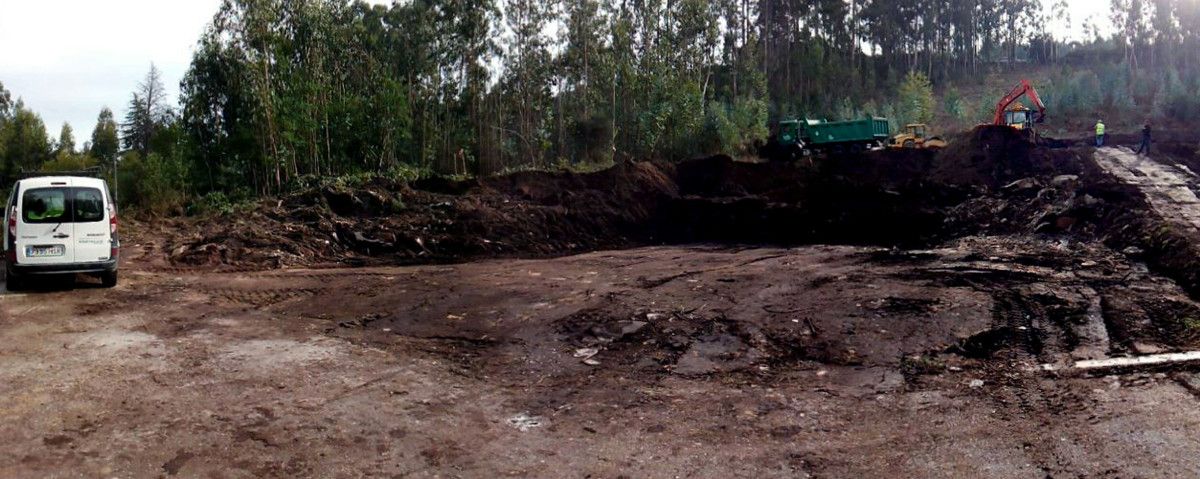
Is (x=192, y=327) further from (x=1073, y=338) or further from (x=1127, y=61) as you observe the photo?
(x=1127, y=61)

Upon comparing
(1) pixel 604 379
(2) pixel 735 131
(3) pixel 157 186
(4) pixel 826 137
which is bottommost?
(1) pixel 604 379

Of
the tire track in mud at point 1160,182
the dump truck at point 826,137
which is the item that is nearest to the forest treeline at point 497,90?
the dump truck at point 826,137

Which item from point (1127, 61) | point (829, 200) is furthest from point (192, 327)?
point (1127, 61)

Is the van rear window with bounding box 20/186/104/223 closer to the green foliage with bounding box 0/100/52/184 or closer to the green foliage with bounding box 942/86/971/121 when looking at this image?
the green foliage with bounding box 0/100/52/184

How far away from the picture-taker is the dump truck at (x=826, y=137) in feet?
100

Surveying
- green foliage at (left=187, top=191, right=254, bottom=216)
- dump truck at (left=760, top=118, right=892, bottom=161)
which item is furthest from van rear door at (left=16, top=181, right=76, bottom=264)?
dump truck at (left=760, top=118, right=892, bottom=161)

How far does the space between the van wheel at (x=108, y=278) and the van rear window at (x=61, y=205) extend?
95cm

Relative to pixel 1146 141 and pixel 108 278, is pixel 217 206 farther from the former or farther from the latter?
pixel 1146 141

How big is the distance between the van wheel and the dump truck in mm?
24450

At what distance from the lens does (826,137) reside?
1217 inches

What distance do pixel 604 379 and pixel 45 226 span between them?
364 inches

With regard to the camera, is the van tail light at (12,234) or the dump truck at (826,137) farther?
the dump truck at (826,137)

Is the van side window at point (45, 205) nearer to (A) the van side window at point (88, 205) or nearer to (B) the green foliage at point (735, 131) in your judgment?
(A) the van side window at point (88, 205)

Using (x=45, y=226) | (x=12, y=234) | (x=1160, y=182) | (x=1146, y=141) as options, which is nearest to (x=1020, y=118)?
(x=1146, y=141)
